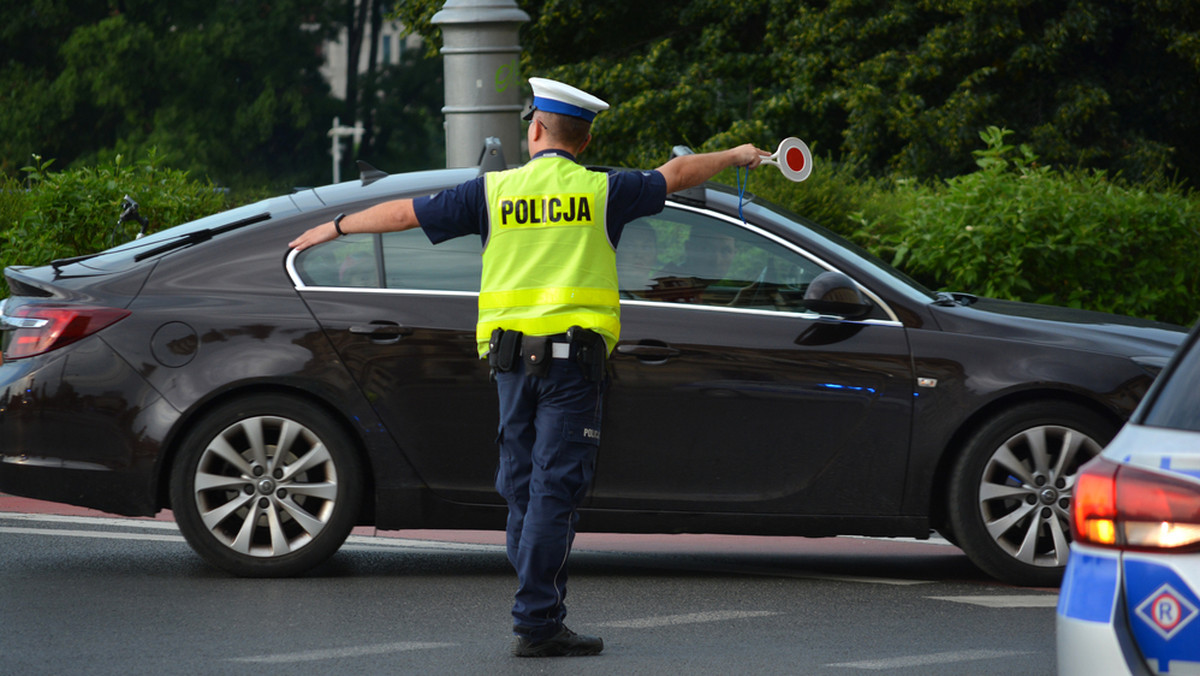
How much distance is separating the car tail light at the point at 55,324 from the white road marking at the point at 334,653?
1.68m

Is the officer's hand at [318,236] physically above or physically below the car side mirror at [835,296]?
above

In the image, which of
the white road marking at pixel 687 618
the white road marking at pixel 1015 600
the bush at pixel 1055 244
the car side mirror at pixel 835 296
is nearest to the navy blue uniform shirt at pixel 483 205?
the car side mirror at pixel 835 296

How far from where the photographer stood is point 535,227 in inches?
194

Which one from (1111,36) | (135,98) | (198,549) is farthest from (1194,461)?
(135,98)

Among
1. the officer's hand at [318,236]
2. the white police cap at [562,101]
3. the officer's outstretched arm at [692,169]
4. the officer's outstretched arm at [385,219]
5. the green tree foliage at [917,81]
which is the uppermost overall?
the green tree foliage at [917,81]

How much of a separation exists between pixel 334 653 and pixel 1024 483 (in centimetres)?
254

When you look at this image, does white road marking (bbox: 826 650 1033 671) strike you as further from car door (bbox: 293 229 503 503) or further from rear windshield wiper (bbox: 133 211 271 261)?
rear windshield wiper (bbox: 133 211 271 261)

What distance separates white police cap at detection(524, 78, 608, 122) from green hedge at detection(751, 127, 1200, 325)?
4779 millimetres

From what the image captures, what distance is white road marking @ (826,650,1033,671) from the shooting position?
16.1 feet

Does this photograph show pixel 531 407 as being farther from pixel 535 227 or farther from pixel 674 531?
pixel 674 531

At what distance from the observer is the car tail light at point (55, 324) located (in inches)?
240

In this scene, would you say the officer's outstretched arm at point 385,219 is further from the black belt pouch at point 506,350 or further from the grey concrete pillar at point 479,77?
the grey concrete pillar at point 479,77

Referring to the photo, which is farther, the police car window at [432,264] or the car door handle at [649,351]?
the police car window at [432,264]

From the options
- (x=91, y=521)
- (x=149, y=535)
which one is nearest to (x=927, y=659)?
(x=149, y=535)
